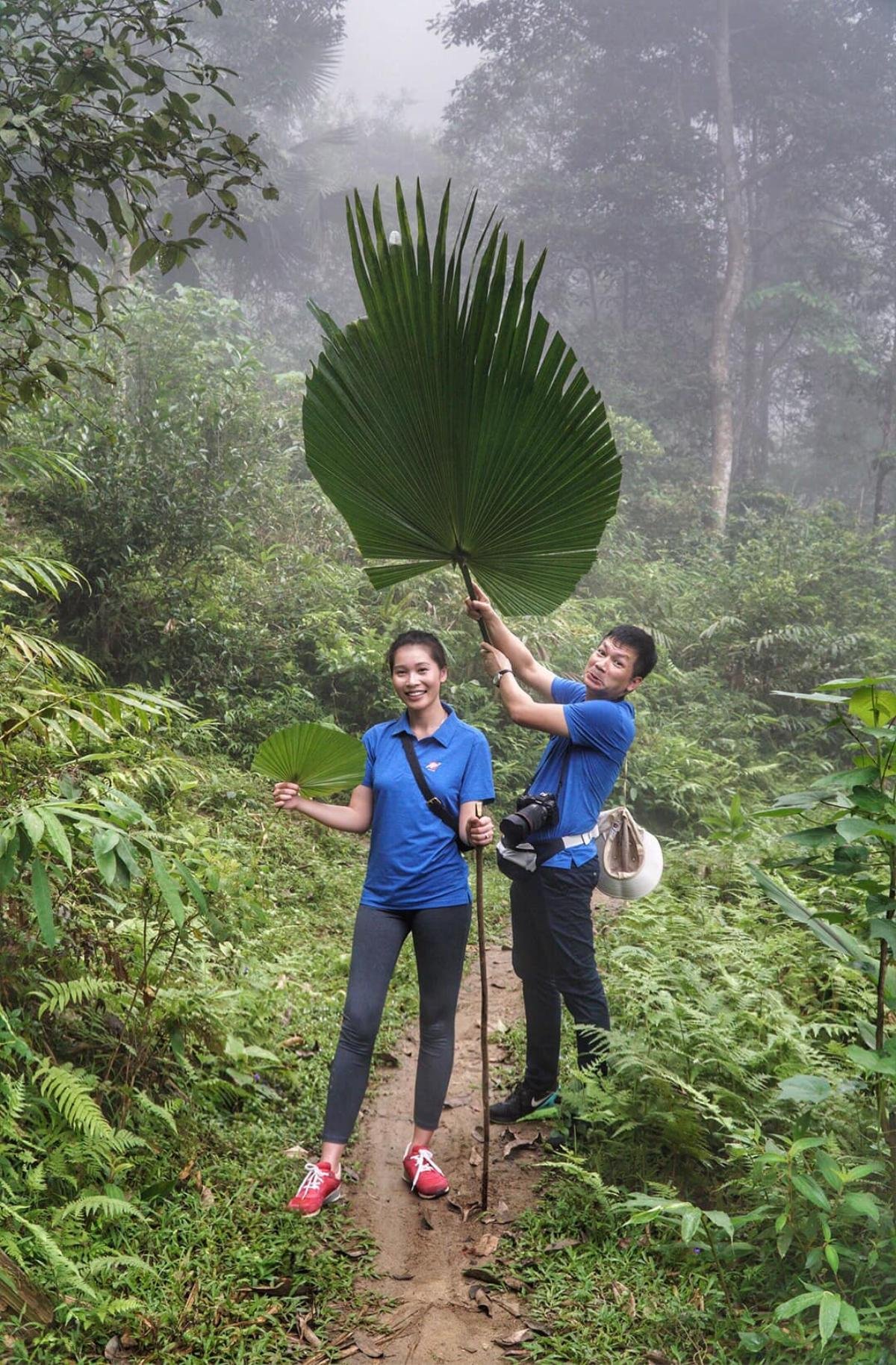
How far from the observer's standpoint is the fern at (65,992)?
11.1 feet

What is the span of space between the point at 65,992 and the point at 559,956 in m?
1.82

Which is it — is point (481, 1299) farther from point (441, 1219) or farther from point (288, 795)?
point (288, 795)

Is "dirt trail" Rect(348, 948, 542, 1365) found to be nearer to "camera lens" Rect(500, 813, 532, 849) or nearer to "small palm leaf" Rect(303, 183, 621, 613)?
"camera lens" Rect(500, 813, 532, 849)

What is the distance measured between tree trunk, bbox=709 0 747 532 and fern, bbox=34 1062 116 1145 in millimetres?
20882

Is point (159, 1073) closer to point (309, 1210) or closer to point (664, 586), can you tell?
point (309, 1210)

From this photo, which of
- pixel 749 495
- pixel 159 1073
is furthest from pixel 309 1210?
pixel 749 495

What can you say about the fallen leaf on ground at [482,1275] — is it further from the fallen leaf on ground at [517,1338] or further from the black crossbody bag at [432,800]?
the black crossbody bag at [432,800]

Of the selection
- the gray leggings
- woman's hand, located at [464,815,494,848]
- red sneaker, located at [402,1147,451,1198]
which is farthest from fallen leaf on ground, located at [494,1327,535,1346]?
woman's hand, located at [464,815,494,848]

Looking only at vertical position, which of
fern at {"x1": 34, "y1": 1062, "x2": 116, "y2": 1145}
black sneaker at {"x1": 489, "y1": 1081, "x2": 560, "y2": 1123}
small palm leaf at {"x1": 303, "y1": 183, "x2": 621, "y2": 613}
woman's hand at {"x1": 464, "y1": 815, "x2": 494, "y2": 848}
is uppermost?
small palm leaf at {"x1": 303, "y1": 183, "x2": 621, "y2": 613}

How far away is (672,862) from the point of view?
8.17 meters

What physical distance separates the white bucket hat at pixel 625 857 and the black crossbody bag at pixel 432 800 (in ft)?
2.64

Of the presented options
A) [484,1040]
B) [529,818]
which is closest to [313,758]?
[529,818]

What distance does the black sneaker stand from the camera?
4.14 m

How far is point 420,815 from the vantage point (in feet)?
11.6
